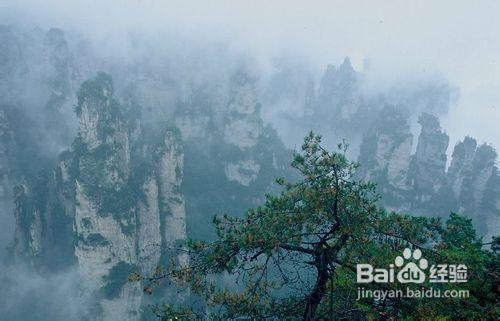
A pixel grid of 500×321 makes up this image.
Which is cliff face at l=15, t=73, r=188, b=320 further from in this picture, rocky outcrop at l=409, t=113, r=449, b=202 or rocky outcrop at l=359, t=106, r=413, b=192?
rocky outcrop at l=409, t=113, r=449, b=202

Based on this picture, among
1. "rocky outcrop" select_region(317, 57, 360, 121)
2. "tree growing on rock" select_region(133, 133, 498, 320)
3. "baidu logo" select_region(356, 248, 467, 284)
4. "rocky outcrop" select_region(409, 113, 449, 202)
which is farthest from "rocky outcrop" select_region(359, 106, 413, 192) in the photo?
"baidu logo" select_region(356, 248, 467, 284)

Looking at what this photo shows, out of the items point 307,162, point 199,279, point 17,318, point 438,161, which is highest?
point 438,161

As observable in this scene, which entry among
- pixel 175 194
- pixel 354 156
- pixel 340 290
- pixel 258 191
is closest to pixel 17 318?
pixel 175 194

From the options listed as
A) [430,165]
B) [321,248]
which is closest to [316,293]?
[321,248]

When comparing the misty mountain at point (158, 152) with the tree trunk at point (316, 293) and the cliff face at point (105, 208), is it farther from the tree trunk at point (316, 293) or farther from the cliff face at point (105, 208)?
the tree trunk at point (316, 293)

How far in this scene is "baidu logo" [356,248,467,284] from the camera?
9492 millimetres

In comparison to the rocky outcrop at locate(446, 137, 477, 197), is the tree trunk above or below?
below

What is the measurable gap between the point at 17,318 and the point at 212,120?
2031 inches

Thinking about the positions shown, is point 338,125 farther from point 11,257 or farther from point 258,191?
point 11,257

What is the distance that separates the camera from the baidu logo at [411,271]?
31.1ft

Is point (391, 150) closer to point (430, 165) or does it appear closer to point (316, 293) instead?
point (430, 165)

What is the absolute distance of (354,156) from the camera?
99875 millimetres

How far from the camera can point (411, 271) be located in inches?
377

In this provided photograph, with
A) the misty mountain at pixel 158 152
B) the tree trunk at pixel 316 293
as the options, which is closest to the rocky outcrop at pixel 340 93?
the misty mountain at pixel 158 152
